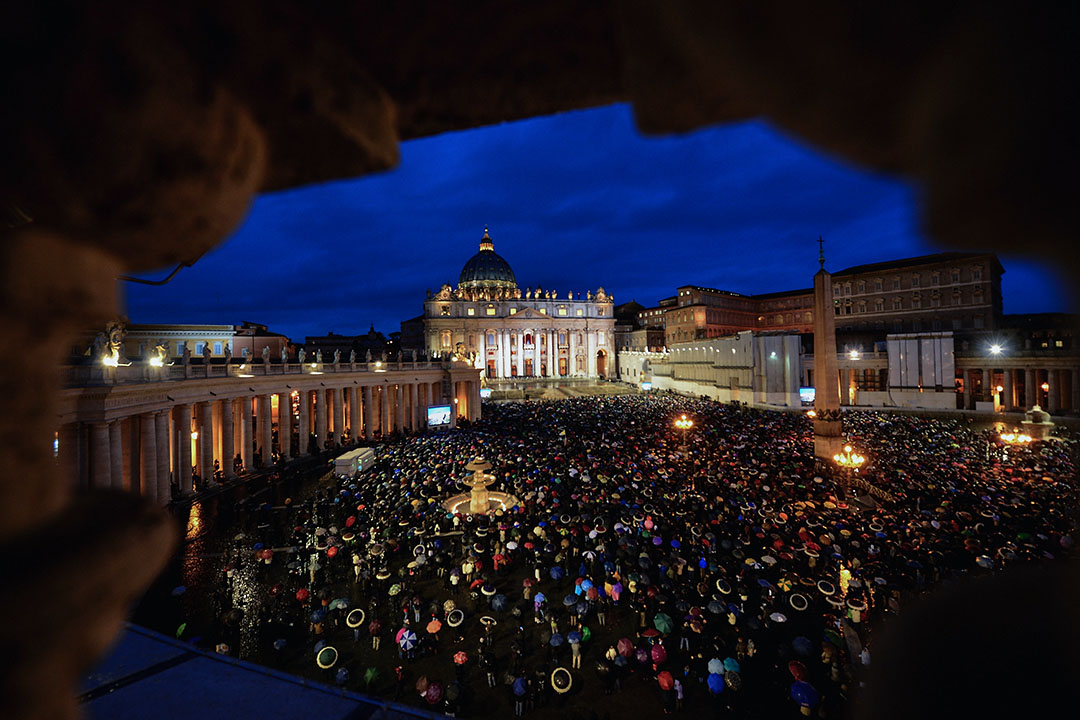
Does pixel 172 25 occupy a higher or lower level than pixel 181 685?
higher

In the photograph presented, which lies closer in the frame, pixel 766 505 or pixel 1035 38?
pixel 1035 38

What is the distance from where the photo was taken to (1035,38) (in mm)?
1162

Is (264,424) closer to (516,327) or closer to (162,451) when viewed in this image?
(162,451)

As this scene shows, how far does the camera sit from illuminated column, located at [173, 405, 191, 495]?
74.7ft

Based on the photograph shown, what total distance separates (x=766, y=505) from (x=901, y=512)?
14.1 feet

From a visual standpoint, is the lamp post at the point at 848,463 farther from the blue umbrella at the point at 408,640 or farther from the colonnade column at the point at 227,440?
the colonnade column at the point at 227,440

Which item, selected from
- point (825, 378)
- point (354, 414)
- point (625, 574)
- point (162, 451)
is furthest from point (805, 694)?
point (354, 414)

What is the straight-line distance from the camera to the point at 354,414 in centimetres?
3797

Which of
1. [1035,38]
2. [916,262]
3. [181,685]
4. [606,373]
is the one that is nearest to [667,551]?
[181,685]

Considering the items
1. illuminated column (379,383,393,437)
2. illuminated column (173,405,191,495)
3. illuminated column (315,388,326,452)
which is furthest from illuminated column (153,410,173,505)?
illuminated column (379,383,393,437)

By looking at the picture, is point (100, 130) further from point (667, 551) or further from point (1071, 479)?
point (1071, 479)

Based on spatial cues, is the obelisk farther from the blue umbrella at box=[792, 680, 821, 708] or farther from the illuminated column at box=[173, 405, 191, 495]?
the illuminated column at box=[173, 405, 191, 495]

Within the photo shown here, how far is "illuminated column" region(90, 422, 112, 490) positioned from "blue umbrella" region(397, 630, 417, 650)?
598 inches

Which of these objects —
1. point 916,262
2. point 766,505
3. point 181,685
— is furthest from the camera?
point 916,262
